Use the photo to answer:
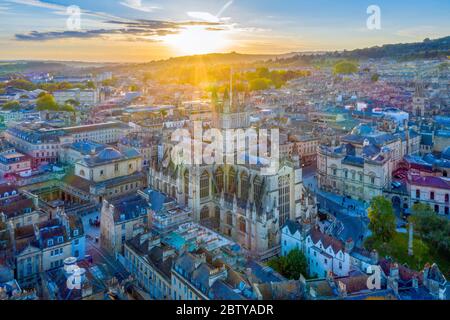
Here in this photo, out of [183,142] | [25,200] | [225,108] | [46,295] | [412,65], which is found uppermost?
[412,65]

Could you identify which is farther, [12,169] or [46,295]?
[12,169]

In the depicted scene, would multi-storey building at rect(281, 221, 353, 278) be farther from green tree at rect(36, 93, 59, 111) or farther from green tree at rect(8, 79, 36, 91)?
green tree at rect(8, 79, 36, 91)

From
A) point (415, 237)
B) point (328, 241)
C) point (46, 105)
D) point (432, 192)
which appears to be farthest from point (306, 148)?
point (46, 105)

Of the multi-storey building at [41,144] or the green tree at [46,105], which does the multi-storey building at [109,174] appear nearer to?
the multi-storey building at [41,144]

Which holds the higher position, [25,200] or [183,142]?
[183,142]

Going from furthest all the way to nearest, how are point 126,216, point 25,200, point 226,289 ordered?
point 25,200, point 126,216, point 226,289

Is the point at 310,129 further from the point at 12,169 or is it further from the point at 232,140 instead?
the point at 12,169

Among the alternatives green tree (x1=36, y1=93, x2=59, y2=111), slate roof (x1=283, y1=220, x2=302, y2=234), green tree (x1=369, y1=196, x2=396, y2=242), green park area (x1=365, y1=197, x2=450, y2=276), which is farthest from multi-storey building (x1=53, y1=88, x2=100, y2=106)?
green park area (x1=365, y1=197, x2=450, y2=276)

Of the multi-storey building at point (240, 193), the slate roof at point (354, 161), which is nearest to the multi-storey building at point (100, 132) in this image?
the multi-storey building at point (240, 193)

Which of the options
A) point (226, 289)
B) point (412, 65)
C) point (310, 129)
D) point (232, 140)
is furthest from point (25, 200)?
point (412, 65)

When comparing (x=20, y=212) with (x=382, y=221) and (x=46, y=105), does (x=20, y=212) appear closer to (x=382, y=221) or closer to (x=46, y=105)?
(x=382, y=221)
